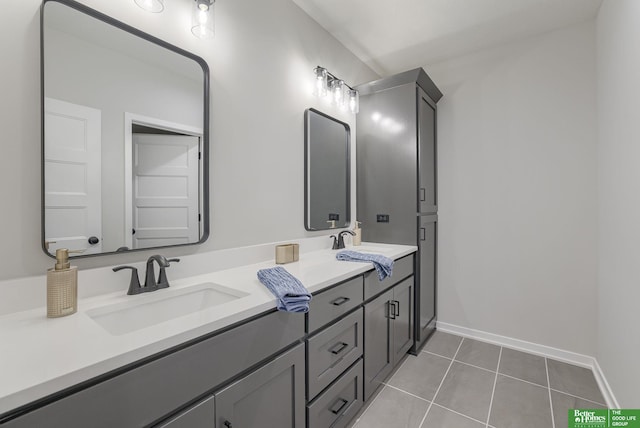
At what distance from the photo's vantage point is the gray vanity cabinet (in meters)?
1.70

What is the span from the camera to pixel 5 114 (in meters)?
0.92

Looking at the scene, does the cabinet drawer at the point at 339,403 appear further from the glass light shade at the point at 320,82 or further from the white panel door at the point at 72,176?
the glass light shade at the point at 320,82

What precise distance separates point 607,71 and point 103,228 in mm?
2981

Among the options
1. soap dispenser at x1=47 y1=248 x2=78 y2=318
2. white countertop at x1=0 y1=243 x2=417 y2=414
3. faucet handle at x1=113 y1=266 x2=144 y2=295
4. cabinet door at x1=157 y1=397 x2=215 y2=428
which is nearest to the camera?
white countertop at x1=0 y1=243 x2=417 y2=414

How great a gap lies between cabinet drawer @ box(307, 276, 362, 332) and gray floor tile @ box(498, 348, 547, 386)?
1465mm

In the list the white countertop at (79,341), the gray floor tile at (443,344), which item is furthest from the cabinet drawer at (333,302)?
the gray floor tile at (443,344)

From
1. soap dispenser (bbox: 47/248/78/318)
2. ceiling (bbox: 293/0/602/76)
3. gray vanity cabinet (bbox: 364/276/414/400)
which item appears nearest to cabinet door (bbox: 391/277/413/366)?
gray vanity cabinet (bbox: 364/276/414/400)

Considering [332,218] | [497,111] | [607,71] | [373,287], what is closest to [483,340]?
[373,287]

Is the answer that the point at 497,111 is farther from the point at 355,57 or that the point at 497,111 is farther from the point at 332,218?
the point at 332,218

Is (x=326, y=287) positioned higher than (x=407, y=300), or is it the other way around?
(x=326, y=287)

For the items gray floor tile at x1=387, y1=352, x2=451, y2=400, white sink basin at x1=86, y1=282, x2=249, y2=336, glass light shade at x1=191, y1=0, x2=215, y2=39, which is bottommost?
gray floor tile at x1=387, y1=352, x2=451, y2=400

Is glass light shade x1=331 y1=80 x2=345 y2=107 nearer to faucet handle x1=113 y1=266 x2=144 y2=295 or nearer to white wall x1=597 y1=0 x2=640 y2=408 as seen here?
white wall x1=597 y1=0 x2=640 y2=408

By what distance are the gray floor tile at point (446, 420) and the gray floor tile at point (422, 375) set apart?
131mm

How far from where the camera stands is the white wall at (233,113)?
94 centimetres
